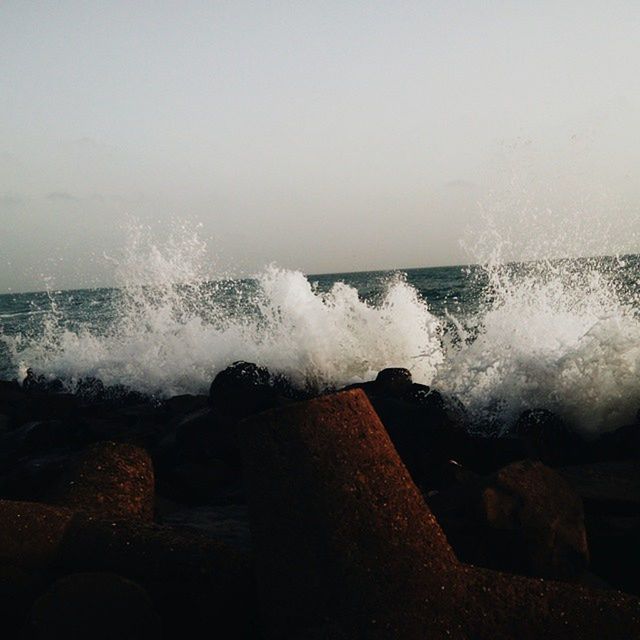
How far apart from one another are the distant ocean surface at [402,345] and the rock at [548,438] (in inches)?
20.1

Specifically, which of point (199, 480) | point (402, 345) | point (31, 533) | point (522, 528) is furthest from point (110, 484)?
point (402, 345)

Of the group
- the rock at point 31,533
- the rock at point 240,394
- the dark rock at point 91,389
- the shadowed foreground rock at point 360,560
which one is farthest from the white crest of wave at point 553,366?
the dark rock at point 91,389

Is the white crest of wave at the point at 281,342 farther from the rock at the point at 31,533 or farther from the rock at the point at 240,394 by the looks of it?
the rock at the point at 31,533

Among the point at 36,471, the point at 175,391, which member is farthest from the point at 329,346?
the point at 36,471

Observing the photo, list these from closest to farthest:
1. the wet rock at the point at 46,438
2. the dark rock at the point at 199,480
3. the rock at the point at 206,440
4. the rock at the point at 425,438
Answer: the dark rock at the point at 199,480 < the rock at the point at 425,438 < the rock at the point at 206,440 < the wet rock at the point at 46,438

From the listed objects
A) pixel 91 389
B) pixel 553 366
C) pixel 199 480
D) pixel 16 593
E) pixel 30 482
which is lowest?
pixel 91 389

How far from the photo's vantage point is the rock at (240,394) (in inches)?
276

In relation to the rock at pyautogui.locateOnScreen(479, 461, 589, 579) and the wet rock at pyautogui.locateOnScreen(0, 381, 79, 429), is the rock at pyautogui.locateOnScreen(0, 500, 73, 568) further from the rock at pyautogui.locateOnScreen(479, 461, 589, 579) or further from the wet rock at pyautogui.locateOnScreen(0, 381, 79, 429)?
the wet rock at pyautogui.locateOnScreen(0, 381, 79, 429)

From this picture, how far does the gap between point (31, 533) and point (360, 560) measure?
52.3 inches

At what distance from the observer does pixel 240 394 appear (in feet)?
23.5

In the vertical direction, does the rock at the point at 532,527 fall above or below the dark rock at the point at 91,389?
above

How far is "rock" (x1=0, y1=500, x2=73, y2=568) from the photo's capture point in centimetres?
242

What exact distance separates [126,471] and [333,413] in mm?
1563

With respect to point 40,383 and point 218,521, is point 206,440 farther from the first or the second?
point 40,383
